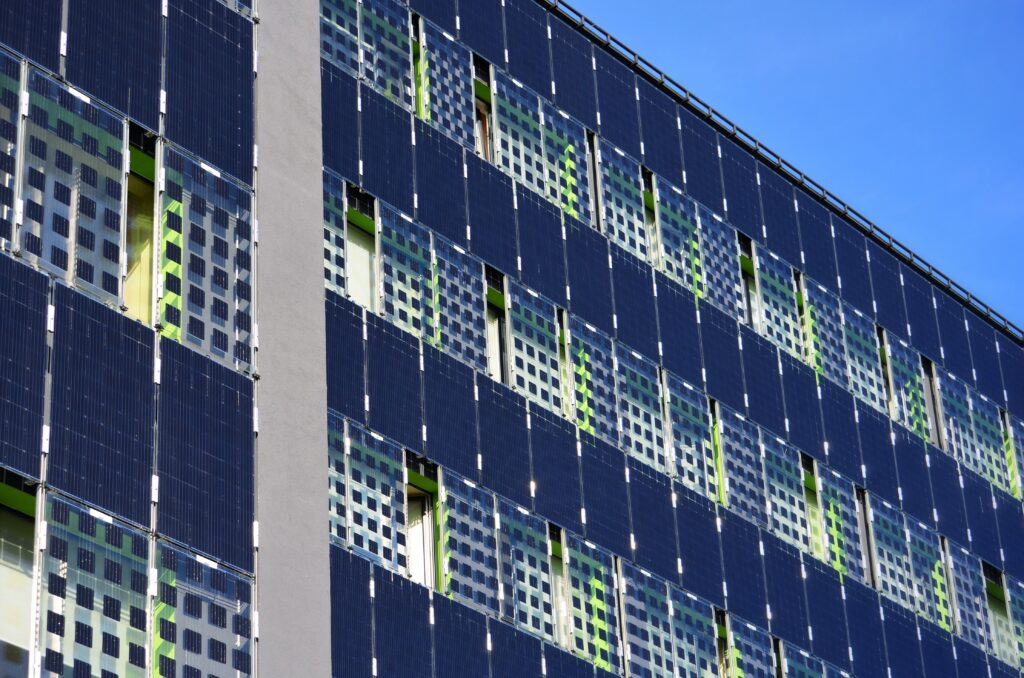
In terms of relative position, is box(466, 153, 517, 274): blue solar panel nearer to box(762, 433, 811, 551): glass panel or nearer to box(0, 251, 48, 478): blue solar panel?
box(762, 433, 811, 551): glass panel

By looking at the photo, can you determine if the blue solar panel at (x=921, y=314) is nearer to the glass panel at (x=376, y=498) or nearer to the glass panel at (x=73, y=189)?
the glass panel at (x=376, y=498)

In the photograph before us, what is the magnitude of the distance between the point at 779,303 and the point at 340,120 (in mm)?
19037

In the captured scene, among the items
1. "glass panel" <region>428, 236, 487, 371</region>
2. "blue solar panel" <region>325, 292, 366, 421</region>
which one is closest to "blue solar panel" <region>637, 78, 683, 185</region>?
"glass panel" <region>428, 236, 487, 371</region>

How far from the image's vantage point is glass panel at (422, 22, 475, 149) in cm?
6097

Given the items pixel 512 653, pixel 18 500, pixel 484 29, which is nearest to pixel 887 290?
pixel 484 29

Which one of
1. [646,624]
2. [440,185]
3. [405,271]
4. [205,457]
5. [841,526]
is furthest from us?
[841,526]

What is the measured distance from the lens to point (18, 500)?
4453 centimetres

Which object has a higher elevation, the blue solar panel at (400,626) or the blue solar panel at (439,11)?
the blue solar panel at (439,11)

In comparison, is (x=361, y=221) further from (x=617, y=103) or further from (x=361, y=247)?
(x=617, y=103)

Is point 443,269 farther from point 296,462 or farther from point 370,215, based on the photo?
point 296,462

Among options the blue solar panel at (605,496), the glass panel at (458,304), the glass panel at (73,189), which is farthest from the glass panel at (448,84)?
the glass panel at (73,189)

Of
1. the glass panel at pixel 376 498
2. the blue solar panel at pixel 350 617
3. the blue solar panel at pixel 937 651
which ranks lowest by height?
the blue solar panel at pixel 350 617

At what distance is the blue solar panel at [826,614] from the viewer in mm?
66750

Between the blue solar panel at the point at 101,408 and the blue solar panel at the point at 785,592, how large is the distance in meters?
23.6
